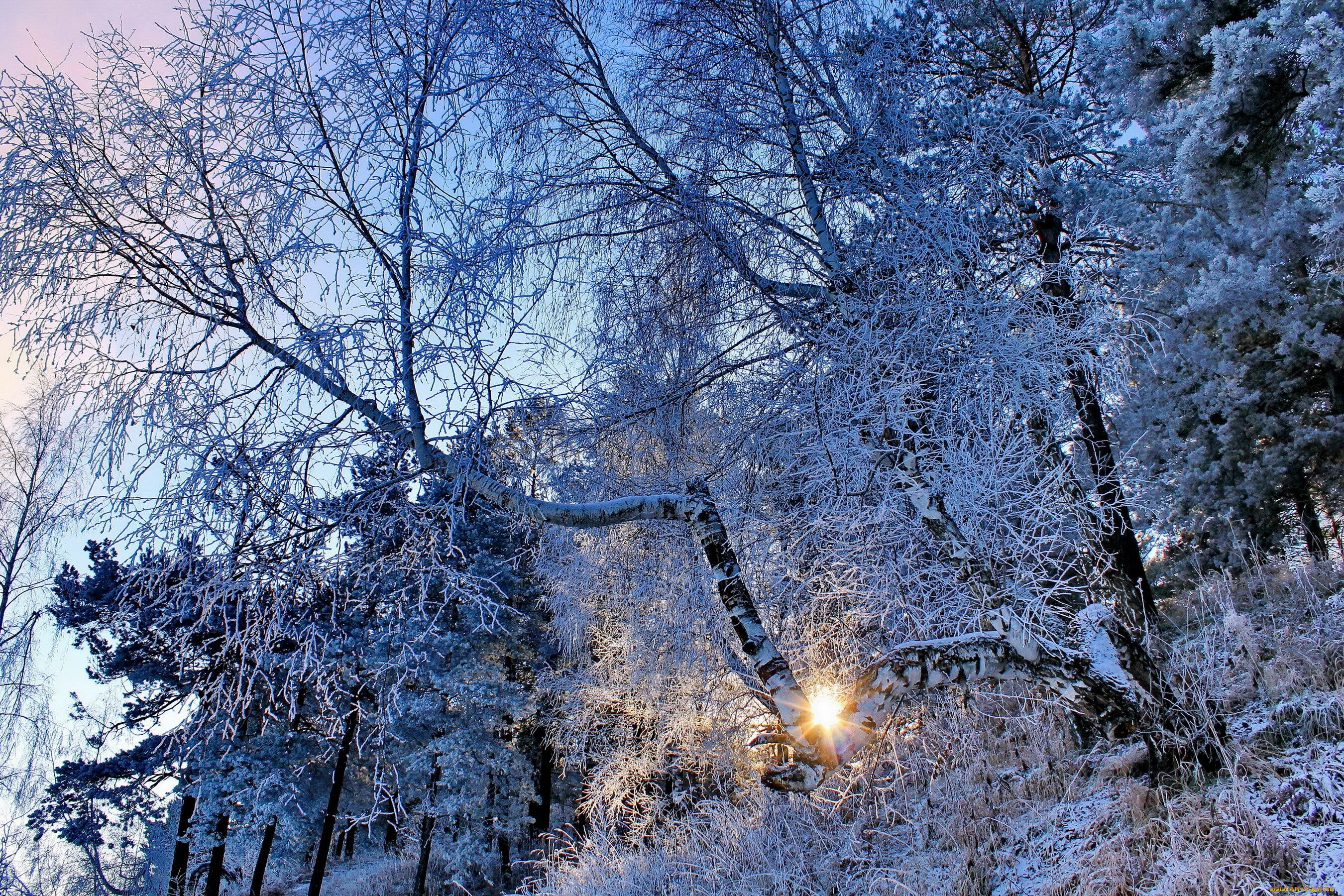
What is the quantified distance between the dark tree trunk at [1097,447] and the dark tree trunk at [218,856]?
15196mm

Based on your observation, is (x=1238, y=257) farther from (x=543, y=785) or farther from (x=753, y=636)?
(x=543, y=785)

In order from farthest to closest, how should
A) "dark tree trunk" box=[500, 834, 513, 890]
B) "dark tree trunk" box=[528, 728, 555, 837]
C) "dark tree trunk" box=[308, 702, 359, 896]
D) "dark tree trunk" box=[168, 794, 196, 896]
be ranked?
"dark tree trunk" box=[528, 728, 555, 837] < "dark tree trunk" box=[500, 834, 513, 890] < "dark tree trunk" box=[308, 702, 359, 896] < "dark tree trunk" box=[168, 794, 196, 896]

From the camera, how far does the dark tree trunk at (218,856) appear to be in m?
13.1

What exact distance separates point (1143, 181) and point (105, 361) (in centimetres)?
998

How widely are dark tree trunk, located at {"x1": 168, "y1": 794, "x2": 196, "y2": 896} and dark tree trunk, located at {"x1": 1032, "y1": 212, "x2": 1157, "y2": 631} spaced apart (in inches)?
623

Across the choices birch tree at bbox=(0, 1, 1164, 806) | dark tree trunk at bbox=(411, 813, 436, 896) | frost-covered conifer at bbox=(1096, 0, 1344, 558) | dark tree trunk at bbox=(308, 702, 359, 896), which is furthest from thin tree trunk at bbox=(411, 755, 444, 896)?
frost-covered conifer at bbox=(1096, 0, 1344, 558)

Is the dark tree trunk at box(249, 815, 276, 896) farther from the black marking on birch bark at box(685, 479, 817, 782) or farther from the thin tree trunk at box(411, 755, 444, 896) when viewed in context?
the black marking on birch bark at box(685, 479, 817, 782)

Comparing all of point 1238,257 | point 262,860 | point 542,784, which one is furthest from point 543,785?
point 1238,257

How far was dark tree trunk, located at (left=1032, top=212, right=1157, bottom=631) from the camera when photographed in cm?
438

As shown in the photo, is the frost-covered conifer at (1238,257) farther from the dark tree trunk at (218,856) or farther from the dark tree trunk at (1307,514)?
the dark tree trunk at (218,856)

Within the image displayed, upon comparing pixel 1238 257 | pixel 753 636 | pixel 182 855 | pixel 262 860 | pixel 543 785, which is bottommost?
pixel 543 785

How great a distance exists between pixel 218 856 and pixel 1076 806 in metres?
15.2

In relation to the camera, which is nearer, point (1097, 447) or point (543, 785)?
point (1097, 447)

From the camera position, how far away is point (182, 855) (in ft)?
47.5
